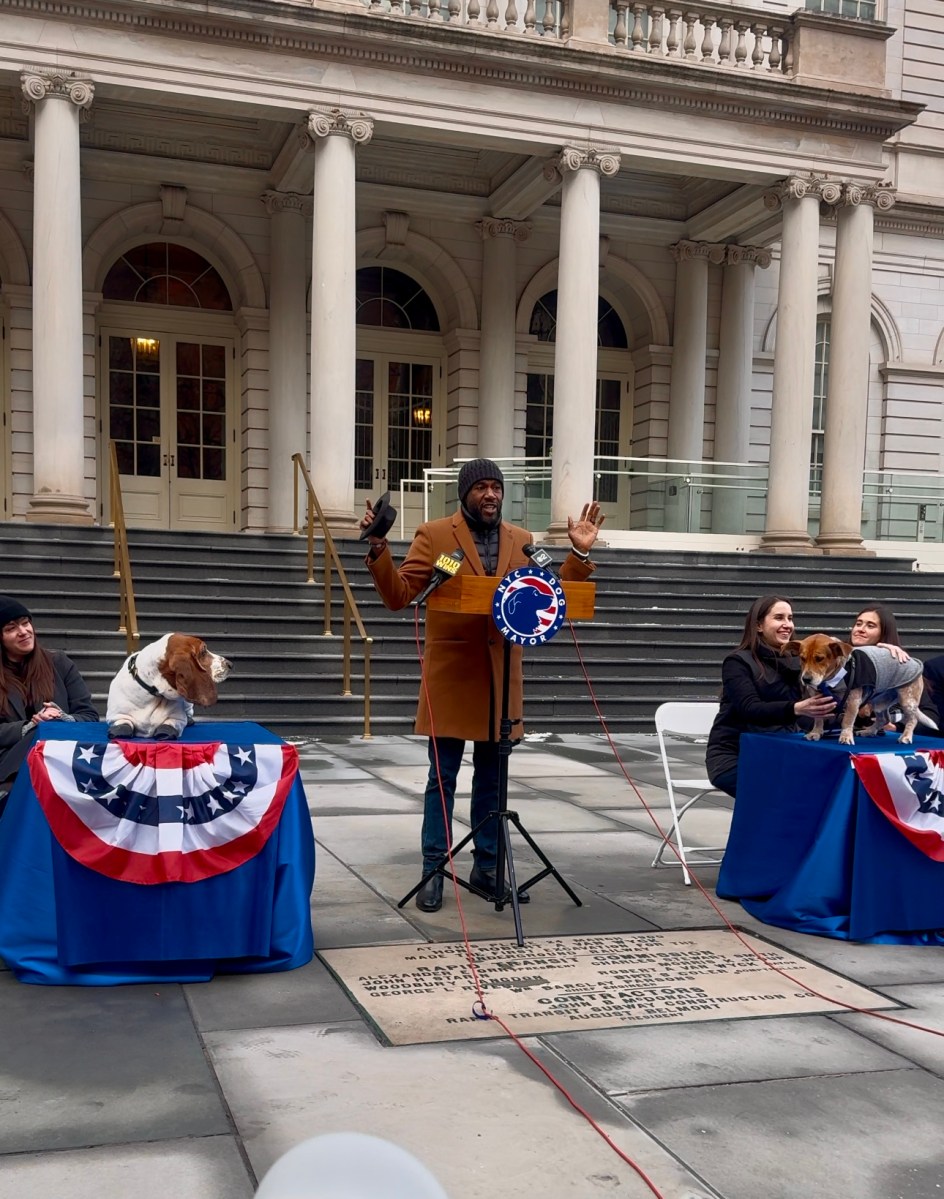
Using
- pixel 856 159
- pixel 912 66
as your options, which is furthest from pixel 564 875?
pixel 912 66

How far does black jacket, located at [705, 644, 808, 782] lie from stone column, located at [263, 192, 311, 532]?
11780 millimetres

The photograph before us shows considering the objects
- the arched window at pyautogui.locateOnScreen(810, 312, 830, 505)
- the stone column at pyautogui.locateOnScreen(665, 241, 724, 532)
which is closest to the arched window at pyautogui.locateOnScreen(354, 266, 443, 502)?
the stone column at pyautogui.locateOnScreen(665, 241, 724, 532)

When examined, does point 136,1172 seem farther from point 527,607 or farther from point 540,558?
point 540,558

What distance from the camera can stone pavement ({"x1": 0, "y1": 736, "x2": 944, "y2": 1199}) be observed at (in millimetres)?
2918

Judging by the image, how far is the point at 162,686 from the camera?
14.7 feet

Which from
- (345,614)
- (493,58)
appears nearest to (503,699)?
(345,614)

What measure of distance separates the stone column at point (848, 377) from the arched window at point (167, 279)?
8.99 meters

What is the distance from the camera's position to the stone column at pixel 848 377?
16.1 metres

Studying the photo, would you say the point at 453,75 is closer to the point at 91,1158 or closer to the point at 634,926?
the point at 634,926

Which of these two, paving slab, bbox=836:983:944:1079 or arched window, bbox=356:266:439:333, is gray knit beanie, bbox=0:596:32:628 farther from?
arched window, bbox=356:266:439:333

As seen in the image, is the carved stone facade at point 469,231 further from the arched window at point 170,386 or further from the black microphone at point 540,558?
the black microphone at point 540,558

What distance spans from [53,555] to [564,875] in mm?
8194

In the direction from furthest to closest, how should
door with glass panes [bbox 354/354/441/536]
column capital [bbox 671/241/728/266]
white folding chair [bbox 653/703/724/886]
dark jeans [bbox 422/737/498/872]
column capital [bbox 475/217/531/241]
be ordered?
1. column capital [bbox 671/241/728/266]
2. door with glass panes [bbox 354/354/441/536]
3. column capital [bbox 475/217/531/241]
4. white folding chair [bbox 653/703/724/886]
5. dark jeans [bbox 422/737/498/872]

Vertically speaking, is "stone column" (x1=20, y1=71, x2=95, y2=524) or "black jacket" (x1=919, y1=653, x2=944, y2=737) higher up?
"stone column" (x1=20, y1=71, x2=95, y2=524)
